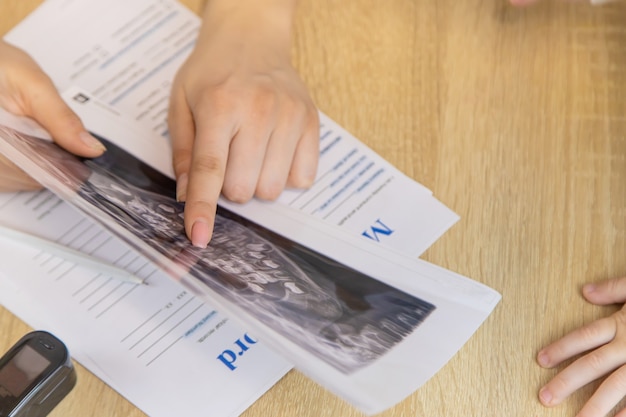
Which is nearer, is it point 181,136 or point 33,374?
point 33,374

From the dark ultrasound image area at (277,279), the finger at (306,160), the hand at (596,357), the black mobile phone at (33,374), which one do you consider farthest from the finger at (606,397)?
the black mobile phone at (33,374)

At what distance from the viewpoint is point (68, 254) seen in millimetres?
736

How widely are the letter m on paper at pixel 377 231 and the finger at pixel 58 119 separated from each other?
0.87 ft

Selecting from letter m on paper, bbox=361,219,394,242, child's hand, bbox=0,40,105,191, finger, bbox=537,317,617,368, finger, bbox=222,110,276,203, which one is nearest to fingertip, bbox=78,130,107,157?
child's hand, bbox=0,40,105,191

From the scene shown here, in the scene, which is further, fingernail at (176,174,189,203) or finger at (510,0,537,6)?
finger at (510,0,537,6)

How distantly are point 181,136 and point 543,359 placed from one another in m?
0.39

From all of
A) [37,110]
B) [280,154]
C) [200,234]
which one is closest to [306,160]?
[280,154]

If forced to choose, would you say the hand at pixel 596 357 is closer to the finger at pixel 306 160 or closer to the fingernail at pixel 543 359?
the fingernail at pixel 543 359

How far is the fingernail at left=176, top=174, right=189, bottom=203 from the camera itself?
738mm

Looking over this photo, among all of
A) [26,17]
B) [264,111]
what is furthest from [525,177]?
[26,17]

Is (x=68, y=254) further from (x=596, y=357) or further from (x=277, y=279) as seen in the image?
(x=596, y=357)

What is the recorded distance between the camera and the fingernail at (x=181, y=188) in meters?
0.74

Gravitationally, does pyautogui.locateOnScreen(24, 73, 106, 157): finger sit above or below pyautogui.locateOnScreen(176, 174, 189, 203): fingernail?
above

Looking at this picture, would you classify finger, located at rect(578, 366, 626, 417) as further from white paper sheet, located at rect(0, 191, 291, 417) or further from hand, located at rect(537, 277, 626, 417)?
white paper sheet, located at rect(0, 191, 291, 417)
